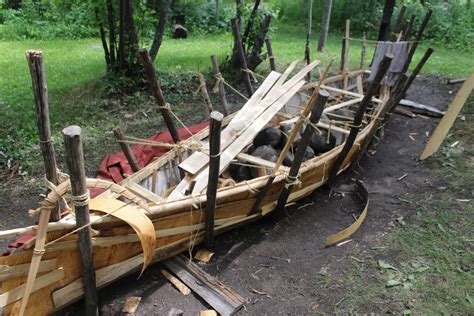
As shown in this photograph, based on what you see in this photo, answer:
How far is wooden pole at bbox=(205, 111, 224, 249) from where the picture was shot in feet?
10.6

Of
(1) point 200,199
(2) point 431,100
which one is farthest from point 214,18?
(1) point 200,199

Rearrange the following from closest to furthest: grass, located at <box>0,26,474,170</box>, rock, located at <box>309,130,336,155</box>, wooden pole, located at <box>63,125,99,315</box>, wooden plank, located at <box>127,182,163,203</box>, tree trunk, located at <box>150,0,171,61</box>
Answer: wooden pole, located at <box>63,125,99,315</box> → wooden plank, located at <box>127,182,163,203</box> → rock, located at <box>309,130,336,155</box> → grass, located at <box>0,26,474,170</box> → tree trunk, located at <box>150,0,171,61</box>

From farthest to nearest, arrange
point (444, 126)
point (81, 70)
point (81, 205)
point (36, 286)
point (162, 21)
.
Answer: point (81, 70) < point (162, 21) < point (444, 126) < point (36, 286) < point (81, 205)

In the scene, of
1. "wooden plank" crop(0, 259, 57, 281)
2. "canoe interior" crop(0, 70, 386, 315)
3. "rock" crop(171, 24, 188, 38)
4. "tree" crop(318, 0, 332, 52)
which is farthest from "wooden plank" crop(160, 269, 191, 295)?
"rock" crop(171, 24, 188, 38)

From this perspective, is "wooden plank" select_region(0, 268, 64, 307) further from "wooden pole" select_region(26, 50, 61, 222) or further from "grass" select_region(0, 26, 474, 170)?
"grass" select_region(0, 26, 474, 170)

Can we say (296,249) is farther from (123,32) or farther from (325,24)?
(325,24)

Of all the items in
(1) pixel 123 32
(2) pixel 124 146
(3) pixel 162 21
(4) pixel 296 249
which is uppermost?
(3) pixel 162 21

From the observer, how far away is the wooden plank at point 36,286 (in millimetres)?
2727

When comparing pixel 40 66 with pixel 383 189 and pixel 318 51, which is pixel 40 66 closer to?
pixel 383 189

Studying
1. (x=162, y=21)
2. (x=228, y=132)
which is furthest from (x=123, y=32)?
(x=228, y=132)

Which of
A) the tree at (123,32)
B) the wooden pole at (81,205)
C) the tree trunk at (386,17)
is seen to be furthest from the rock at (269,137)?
the tree trunk at (386,17)

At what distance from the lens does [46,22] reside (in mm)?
13805

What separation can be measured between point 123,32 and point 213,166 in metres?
5.16

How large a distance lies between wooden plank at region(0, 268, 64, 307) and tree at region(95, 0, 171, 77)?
5.62 metres
